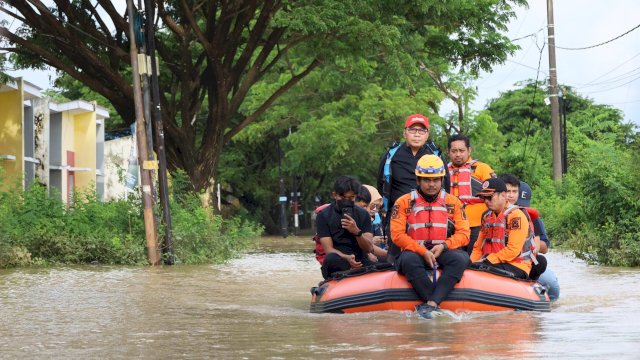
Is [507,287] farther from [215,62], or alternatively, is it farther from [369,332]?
[215,62]

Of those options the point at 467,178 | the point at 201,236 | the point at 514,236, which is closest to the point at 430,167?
the point at 514,236

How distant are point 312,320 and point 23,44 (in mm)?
16342

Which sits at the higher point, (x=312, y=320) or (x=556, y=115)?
(x=556, y=115)

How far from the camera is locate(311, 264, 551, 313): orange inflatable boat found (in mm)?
13344

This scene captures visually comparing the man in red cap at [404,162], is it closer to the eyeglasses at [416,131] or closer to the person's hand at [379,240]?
the eyeglasses at [416,131]

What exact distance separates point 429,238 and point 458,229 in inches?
12.3

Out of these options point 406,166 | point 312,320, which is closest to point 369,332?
point 312,320

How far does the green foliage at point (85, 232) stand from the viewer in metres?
24.8

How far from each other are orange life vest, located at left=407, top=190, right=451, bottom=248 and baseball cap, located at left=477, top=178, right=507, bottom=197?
2.39 feet

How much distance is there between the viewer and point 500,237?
14.1 metres

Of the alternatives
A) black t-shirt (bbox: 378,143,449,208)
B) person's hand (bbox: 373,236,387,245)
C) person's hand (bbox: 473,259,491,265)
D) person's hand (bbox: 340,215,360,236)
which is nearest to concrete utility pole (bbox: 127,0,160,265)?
person's hand (bbox: 373,236,387,245)

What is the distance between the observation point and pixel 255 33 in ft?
97.4

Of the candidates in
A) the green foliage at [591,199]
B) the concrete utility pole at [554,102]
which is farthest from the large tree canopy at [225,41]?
the concrete utility pole at [554,102]

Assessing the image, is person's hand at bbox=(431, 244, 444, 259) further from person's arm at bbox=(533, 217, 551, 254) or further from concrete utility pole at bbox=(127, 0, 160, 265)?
concrete utility pole at bbox=(127, 0, 160, 265)
